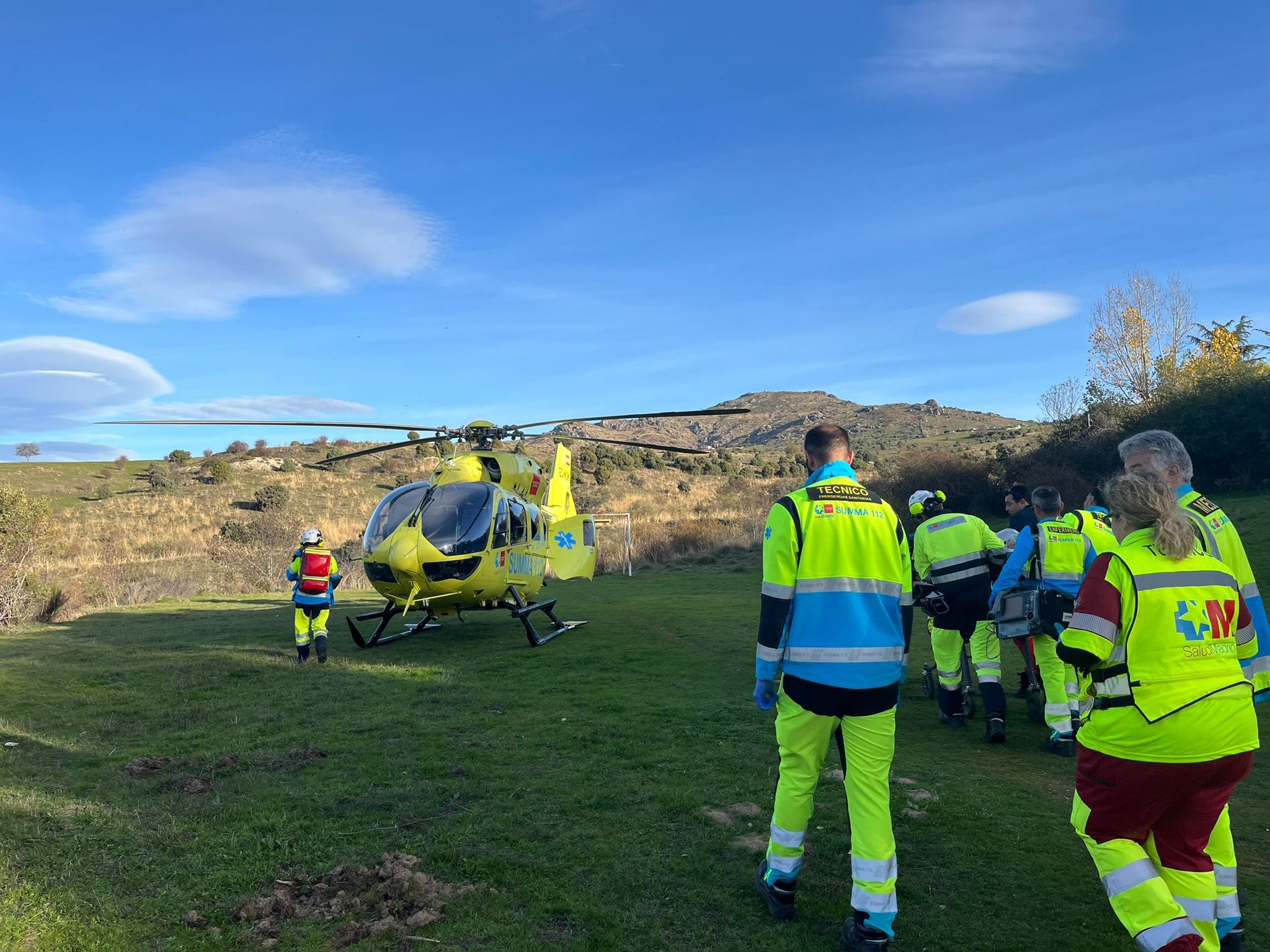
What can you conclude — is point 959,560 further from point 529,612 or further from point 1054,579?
point 529,612

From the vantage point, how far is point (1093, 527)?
6398 mm

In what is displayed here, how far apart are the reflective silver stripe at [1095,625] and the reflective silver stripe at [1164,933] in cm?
102

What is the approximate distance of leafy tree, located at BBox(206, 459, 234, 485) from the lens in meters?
45.1

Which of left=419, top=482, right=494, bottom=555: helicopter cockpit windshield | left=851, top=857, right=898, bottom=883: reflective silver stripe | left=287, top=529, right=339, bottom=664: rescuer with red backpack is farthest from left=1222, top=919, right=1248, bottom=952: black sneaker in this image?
left=287, top=529, right=339, bottom=664: rescuer with red backpack

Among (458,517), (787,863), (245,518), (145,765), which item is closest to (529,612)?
(458,517)

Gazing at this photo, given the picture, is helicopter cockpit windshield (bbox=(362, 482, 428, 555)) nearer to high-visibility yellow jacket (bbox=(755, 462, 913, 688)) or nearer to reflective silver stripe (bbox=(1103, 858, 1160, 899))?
high-visibility yellow jacket (bbox=(755, 462, 913, 688))

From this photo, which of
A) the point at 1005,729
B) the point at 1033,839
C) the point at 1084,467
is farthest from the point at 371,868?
the point at 1084,467

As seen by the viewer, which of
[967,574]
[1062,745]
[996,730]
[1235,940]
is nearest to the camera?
[1235,940]

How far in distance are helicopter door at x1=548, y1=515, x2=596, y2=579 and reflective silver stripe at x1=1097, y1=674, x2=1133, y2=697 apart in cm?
1114

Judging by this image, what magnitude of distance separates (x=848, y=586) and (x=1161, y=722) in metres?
1.31

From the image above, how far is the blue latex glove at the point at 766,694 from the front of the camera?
3766mm

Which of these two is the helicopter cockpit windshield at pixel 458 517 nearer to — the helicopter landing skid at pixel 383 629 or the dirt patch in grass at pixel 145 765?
the helicopter landing skid at pixel 383 629

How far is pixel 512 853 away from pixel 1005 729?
4.90 m

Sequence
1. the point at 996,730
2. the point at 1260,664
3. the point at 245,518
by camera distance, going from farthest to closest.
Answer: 1. the point at 245,518
2. the point at 996,730
3. the point at 1260,664
